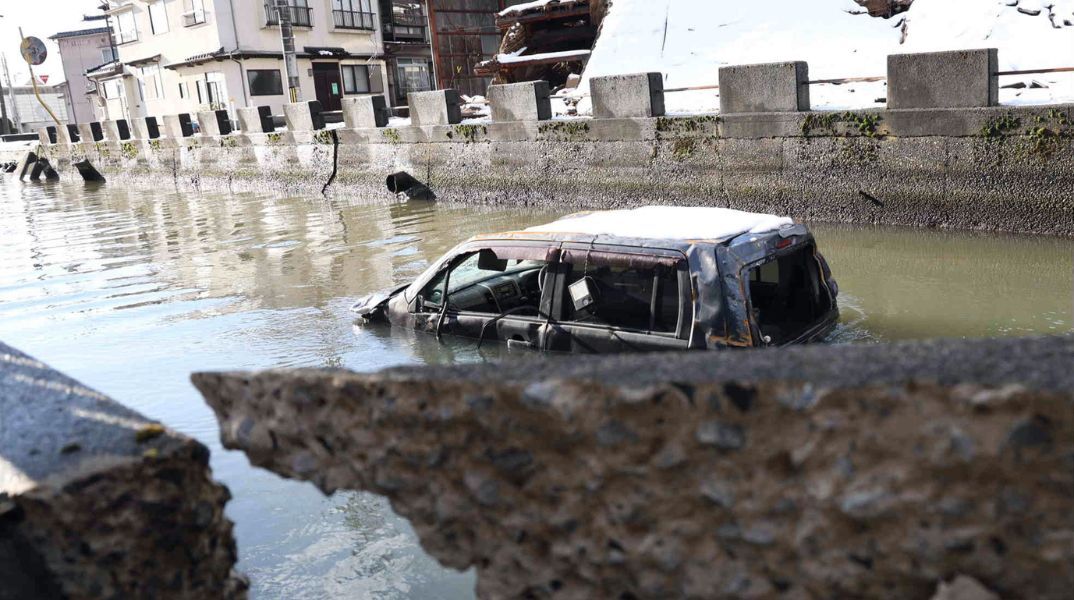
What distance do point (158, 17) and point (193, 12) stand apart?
3548mm

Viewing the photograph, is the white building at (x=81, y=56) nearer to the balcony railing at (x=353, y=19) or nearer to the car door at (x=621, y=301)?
the balcony railing at (x=353, y=19)

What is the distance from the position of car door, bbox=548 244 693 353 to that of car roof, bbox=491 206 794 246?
0.59ft

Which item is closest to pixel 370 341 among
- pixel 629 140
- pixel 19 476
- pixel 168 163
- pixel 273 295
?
pixel 273 295

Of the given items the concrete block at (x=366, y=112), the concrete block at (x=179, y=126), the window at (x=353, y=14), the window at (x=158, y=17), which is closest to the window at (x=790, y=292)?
the concrete block at (x=366, y=112)

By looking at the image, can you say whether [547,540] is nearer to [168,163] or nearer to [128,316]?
[128,316]

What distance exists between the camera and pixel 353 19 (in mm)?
43688

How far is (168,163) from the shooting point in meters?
28.1

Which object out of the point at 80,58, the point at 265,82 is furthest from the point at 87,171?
the point at 80,58

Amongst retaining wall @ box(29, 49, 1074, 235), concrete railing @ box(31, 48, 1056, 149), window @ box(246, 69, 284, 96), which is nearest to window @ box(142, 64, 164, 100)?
window @ box(246, 69, 284, 96)

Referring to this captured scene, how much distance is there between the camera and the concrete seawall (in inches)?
439

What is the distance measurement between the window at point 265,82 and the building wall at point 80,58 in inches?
1140

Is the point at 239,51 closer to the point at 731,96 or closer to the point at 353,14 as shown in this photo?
the point at 353,14

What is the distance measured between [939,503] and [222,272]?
12571 millimetres

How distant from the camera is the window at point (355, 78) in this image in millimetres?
43844
